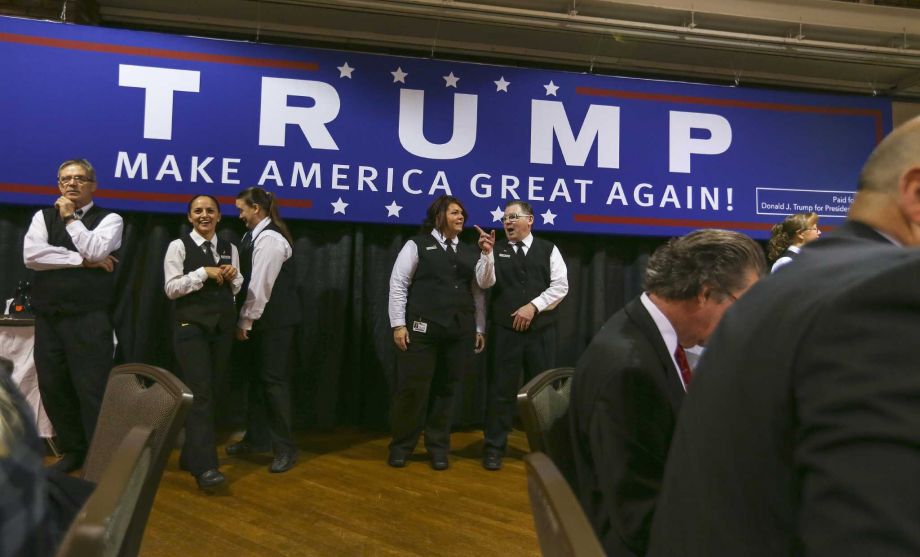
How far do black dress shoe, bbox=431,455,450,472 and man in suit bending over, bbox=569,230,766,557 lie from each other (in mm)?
2259

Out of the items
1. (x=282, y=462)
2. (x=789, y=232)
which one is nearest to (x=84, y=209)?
(x=282, y=462)

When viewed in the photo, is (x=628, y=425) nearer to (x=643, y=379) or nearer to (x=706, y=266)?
(x=643, y=379)

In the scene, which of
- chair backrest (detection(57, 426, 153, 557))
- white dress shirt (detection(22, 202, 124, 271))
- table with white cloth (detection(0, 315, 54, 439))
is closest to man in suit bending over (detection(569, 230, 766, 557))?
chair backrest (detection(57, 426, 153, 557))

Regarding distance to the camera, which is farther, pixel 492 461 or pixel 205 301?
pixel 492 461

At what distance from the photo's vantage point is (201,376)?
10.1 feet

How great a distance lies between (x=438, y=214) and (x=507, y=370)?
3.28 feet

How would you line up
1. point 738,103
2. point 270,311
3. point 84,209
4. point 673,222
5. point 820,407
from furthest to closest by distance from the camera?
1. point 738,103
2. point 673,222
3. point 270,311
4. point 84,209
5. point 820,407

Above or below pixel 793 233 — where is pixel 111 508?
below

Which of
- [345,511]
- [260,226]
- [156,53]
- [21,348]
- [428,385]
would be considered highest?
[156,53]

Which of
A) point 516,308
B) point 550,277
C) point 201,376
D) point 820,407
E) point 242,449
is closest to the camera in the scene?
point 820,407

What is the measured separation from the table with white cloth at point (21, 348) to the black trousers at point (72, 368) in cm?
27

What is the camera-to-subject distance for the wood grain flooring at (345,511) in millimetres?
2387

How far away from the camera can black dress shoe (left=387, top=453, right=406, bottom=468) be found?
3.53 m

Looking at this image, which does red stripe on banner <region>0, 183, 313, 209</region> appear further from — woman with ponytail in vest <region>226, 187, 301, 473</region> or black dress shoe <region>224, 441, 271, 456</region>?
black dress shoe <region>224, 441, 271, 456</region>
